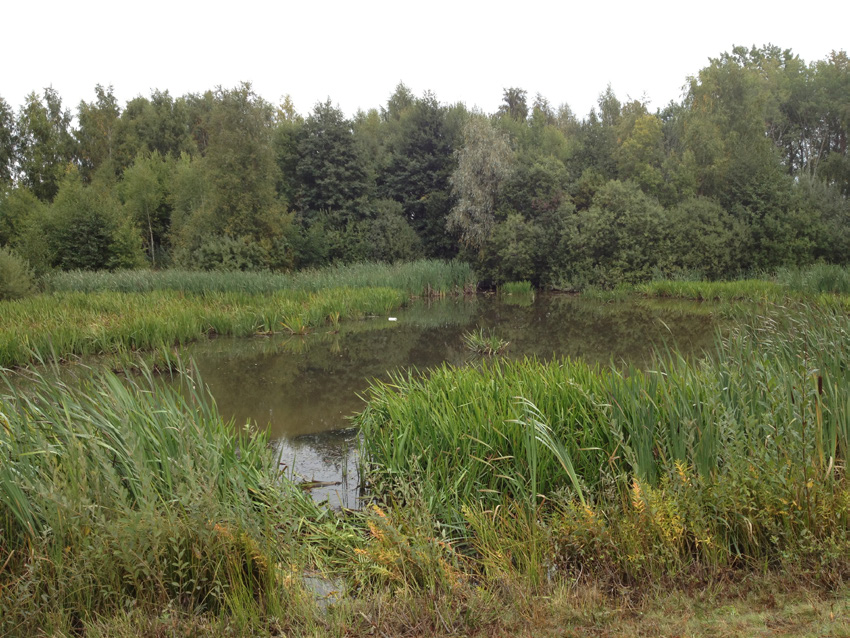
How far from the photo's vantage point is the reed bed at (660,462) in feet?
9.09

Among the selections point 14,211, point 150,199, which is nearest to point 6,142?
point 14,211

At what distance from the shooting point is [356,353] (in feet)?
38.5

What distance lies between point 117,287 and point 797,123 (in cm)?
3821

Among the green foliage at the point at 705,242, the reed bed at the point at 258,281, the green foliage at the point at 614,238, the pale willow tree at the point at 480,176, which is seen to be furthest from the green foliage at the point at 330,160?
the green foliage at the point at 705,242

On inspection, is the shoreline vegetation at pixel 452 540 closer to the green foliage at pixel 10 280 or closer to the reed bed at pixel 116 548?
the reed bed at pixel 116 548

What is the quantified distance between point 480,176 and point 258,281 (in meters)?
12.5

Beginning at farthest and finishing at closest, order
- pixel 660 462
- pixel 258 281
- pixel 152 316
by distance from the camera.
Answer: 1. pixel 258 281
2. pixel 152 316
3. pixel 660 462

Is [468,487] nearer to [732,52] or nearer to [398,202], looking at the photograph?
[398,202]

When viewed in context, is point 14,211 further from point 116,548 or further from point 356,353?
point 116,548

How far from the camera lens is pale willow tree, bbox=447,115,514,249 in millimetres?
26219

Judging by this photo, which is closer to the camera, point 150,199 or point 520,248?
point 520,248

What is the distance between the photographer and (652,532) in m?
2.80

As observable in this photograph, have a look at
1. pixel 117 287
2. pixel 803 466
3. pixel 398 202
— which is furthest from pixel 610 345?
pixel 398 202

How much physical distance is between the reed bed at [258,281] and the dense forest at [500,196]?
7.27 ft
